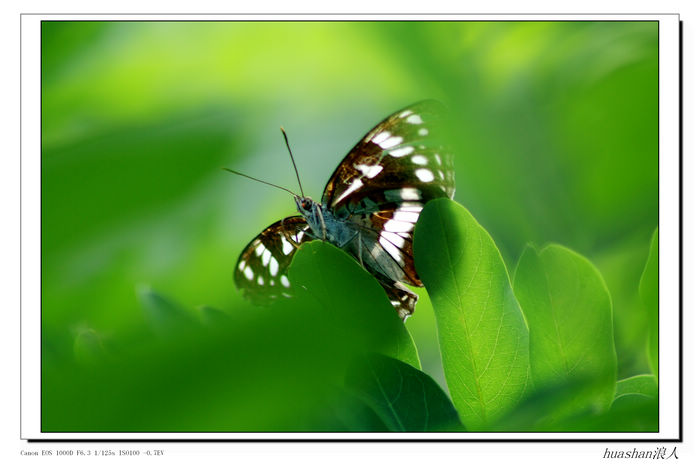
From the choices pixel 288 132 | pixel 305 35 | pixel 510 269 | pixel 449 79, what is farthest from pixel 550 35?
pixel 288 132

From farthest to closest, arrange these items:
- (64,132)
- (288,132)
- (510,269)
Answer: (288,132) < (64,132) < (510,269)

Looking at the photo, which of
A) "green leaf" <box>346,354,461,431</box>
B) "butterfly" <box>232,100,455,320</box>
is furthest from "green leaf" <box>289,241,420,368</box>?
"butterfly" <box>232,100,455,320</box>

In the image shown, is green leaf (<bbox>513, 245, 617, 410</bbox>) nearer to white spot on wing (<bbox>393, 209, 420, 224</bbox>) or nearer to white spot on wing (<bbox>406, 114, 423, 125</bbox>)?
white spot on wing (<bbox>393, 209, 420, 224</bbox>)

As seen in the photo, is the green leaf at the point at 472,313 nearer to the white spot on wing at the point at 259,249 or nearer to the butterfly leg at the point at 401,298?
the butterfly leg at the point at 401,298

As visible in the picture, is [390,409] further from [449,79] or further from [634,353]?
[449,79]

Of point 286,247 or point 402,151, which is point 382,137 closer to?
point 402,151

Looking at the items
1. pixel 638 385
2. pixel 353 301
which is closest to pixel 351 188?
pixel 353 301
